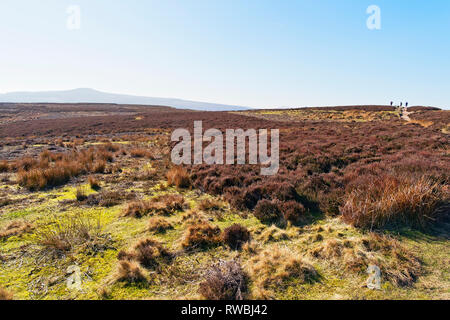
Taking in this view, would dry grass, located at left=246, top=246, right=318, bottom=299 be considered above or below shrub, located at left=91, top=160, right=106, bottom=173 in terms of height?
below

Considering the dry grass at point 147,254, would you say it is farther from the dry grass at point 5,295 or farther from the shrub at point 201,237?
the dry grass at point 5,295

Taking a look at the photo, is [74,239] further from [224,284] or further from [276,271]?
[276,271]

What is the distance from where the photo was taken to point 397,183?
5.42m

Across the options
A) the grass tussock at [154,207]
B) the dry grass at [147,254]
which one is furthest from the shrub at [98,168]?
the dry grass at [147,254]

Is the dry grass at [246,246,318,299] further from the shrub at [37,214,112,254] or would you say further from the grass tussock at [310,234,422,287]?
the shrub at [37,214,112,254]

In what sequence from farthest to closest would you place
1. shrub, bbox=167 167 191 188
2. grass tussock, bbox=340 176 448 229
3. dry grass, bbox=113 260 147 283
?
shrub, bbox=167 167 191 188 → grass tussock, bbox=340 176 448 229 → dry grass, bbox=113 260 147 283

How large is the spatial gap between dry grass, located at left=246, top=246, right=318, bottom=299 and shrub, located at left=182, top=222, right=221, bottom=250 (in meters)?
1.12

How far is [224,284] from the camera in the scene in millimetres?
3285

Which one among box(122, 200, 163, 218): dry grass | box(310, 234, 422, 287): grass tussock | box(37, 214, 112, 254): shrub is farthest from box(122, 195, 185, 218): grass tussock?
box(310, 234, 422, 287): grass tussock

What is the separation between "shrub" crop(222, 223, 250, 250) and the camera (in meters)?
4.66

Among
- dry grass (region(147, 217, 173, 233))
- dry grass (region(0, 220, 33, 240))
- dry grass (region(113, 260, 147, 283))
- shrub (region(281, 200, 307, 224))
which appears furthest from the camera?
shrub (region(281, 200, 307, 224))

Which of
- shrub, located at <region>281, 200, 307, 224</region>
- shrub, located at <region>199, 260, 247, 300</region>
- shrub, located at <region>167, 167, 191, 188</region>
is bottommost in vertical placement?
shrub, located at <region>199, 260, 247, 300</region>
